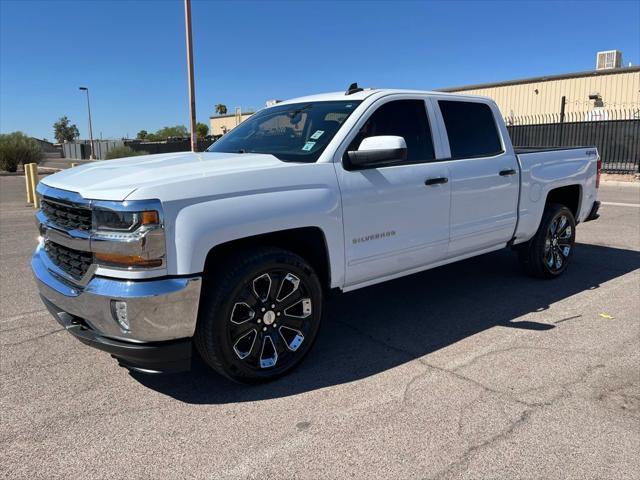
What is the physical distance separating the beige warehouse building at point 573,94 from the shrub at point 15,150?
83.8 feet

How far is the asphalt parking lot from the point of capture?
2770mm

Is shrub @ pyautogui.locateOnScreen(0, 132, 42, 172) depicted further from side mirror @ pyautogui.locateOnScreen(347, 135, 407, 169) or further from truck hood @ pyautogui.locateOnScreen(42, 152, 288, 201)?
side mirror @ pyautogui.locateOnScreen(347, 135, 407, 169)

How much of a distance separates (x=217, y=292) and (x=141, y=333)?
49 centimetres

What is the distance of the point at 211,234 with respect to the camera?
10.4ft

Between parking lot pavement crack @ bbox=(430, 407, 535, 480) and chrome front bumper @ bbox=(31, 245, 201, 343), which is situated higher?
chrome front bumper @ bbox=(31, 245, 201, 343)

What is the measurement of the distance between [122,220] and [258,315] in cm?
106

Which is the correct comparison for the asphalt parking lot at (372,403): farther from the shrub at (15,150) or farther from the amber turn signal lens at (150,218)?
the shrub at (15,150)

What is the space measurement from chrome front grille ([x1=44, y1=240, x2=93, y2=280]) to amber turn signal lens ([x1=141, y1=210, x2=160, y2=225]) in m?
0.46

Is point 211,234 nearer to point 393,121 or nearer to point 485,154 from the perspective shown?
point 393,121

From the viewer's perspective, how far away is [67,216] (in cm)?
338

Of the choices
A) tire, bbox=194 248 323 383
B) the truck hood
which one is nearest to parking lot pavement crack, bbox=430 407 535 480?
tire, bbox=194 248 323 383

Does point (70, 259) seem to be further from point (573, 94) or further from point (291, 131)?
point (573, 94)

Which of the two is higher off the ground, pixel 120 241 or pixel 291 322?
pixel 120 241

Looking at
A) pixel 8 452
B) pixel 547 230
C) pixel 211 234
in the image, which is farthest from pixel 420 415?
pixel 547 230
